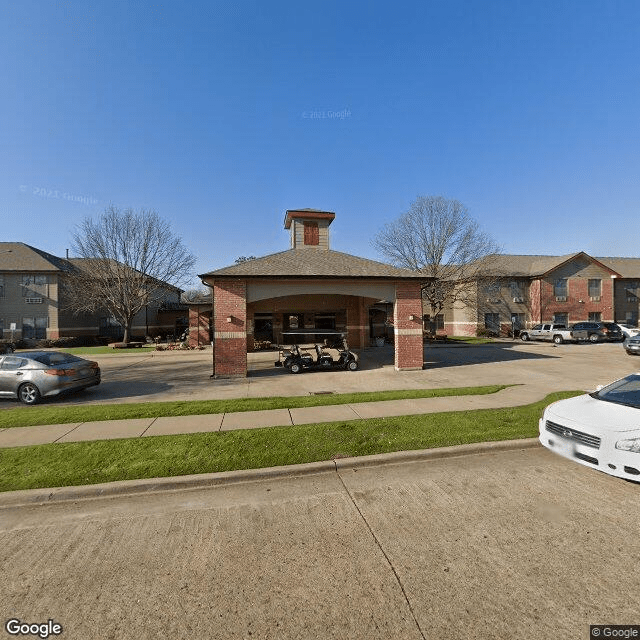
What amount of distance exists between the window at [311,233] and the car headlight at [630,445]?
17125mm

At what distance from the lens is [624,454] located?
13.4 ft

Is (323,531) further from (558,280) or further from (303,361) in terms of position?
(558,280)

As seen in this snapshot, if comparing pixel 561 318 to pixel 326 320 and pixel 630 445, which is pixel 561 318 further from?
pixel 630 445

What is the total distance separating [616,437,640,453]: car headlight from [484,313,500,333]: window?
A: 112ft

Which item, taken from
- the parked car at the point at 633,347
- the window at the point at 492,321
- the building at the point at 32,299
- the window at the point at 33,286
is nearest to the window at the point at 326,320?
the building at the point at 32,299

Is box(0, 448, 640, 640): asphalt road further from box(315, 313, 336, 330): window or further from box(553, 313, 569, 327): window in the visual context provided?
box(553, 313, 569, 327): window

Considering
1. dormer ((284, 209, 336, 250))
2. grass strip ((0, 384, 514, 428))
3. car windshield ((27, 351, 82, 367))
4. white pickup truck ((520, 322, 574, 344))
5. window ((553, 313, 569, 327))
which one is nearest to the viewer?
grass strip ((0, 384, 514, 428))

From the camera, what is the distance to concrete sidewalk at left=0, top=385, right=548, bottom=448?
624 cm

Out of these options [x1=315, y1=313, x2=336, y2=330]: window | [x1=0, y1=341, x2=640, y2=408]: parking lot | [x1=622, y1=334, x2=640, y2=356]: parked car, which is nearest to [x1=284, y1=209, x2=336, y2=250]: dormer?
[x1=315, y1=313, x2=336, y2=330]: window

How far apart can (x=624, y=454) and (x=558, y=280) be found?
3928cm

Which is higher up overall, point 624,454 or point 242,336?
point 242,336

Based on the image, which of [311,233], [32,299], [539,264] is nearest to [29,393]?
[311,233]

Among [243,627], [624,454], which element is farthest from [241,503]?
[624,454]

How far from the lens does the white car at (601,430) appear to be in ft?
13.5
